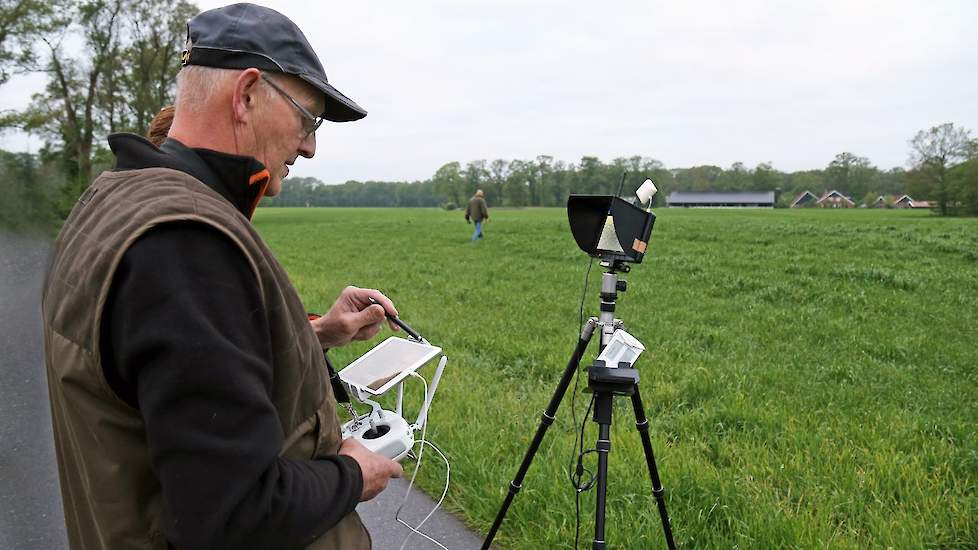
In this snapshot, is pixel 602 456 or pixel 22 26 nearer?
pixel 602 456

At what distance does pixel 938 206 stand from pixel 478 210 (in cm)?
5941

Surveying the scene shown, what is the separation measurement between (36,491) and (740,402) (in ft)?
16.0

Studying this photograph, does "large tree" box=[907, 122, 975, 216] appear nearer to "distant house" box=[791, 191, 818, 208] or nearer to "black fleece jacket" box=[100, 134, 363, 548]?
"distant house" box=[791, 191, 818, 208]

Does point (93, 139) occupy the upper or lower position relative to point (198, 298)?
upper

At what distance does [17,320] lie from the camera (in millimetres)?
7703

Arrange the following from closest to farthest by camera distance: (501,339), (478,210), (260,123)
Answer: (260,123)
(501,339)
(478,210)

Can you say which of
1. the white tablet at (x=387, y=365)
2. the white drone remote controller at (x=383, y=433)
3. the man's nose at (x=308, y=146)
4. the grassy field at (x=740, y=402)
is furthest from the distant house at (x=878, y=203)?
the man's nose at (x=308, y=146)

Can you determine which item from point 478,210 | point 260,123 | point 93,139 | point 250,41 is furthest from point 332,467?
point 93,139

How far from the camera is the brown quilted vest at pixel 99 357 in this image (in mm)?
1035

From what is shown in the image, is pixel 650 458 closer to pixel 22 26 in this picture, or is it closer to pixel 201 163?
pixel 201 163

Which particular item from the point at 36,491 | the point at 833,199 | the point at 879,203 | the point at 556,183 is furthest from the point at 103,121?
the point at 833,199

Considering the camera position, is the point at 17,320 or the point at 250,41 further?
the point at 17,320

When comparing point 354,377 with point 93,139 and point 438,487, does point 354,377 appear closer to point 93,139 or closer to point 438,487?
point 438,487

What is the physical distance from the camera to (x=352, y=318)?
1.97 meters
